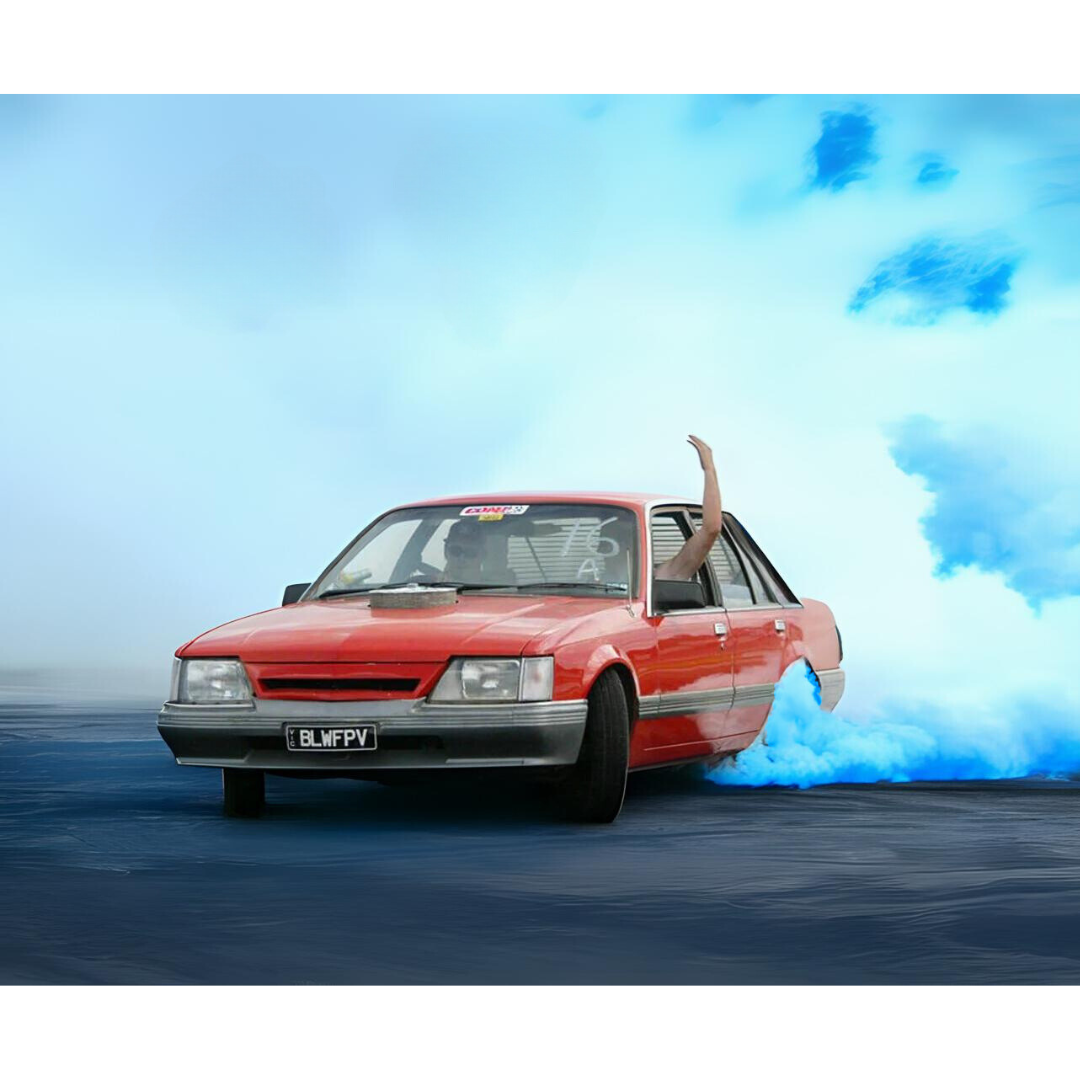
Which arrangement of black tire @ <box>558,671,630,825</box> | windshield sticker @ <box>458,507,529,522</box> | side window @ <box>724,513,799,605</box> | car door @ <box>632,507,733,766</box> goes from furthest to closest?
side window @ <box>724,513,799,605</box> < windshield sticker @ <box>458,507,529,522</box> < car door @ <box>632,507,733,766</box> < black tire @ <box>558,671,630,825</box>

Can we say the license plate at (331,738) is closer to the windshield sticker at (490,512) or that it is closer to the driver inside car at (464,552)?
the driver inside car at (464,552)

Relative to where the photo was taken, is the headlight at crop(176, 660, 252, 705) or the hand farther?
the hand

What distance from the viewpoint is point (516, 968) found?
5770 mm

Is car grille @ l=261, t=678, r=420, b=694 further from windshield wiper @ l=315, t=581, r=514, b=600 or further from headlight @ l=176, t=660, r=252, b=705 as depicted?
windshield wiper @ l=315, t=581, r=514, b=600

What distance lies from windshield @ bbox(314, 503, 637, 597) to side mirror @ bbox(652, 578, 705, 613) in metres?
0.12

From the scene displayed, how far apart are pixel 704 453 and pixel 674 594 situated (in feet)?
4.32

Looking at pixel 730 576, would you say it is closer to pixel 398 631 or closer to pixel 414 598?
pixel 414 598

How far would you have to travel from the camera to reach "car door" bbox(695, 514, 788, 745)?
35.6 ft

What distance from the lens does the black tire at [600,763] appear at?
8.89 meters

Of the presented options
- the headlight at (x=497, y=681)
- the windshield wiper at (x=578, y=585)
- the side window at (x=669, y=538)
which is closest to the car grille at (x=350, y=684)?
the headlight at (x=497, y=681)

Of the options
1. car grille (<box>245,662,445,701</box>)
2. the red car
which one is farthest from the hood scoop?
car grille (<box>245,662,445,701</box>)

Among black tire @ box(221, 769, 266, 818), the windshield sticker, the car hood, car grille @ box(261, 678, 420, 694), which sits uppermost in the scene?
the windshield sticker

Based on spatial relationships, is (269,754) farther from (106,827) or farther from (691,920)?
(691,920)

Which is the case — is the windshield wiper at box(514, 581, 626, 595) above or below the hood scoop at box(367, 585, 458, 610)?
above
